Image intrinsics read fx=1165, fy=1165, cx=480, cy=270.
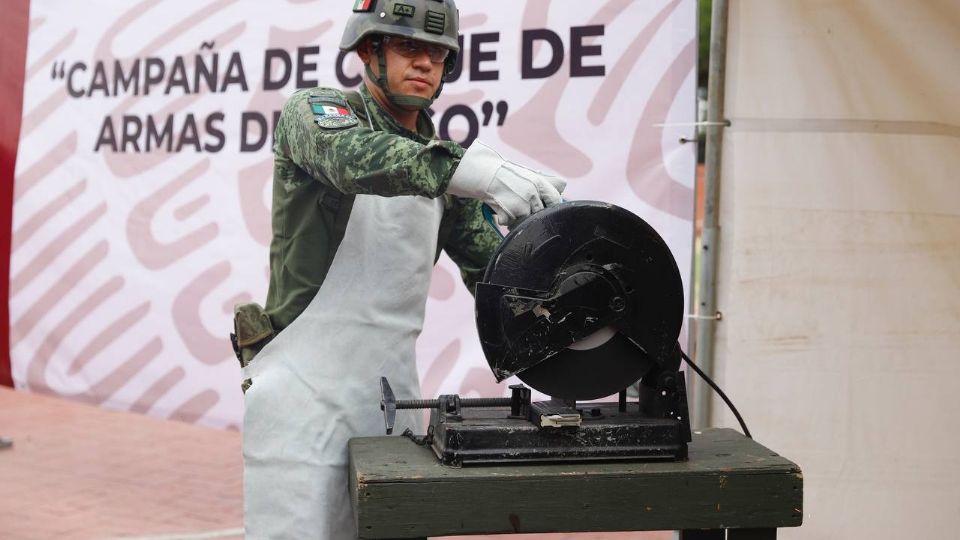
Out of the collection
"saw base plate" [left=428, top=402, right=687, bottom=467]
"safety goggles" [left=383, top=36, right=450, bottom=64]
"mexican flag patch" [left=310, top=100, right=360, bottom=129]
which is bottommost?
"saw base plate" [left=428, top=402, right=687, bottom=467]

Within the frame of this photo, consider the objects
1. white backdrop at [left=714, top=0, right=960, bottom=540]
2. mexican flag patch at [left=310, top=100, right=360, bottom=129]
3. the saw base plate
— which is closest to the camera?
the saw base plate

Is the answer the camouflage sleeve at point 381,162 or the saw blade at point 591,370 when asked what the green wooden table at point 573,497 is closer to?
the saw blade at point 591,370

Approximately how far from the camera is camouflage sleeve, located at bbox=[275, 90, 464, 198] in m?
2.10

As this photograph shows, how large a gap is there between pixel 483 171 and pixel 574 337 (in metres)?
0.34

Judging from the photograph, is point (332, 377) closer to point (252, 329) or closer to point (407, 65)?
point (252, 329)

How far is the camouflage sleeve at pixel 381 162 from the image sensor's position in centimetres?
210

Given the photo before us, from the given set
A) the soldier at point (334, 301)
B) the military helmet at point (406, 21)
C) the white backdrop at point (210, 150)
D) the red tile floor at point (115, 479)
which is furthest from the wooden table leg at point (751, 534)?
the red tile floor at point (115, 479)

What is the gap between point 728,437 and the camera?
245 cm

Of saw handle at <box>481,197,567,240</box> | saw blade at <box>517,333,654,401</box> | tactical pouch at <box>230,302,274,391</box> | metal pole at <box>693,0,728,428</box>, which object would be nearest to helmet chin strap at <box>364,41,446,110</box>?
saw handle at <box>481,197,567,240</box>

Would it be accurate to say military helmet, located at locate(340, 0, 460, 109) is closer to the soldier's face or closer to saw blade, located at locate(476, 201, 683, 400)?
the soldier's face

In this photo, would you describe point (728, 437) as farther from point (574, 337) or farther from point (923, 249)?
point (923, 249)

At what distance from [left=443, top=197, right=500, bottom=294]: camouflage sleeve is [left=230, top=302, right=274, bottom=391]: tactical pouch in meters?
0.49

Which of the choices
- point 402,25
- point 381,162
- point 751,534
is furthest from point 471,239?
point 751,534

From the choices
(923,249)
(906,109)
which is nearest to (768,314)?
(923,249)
